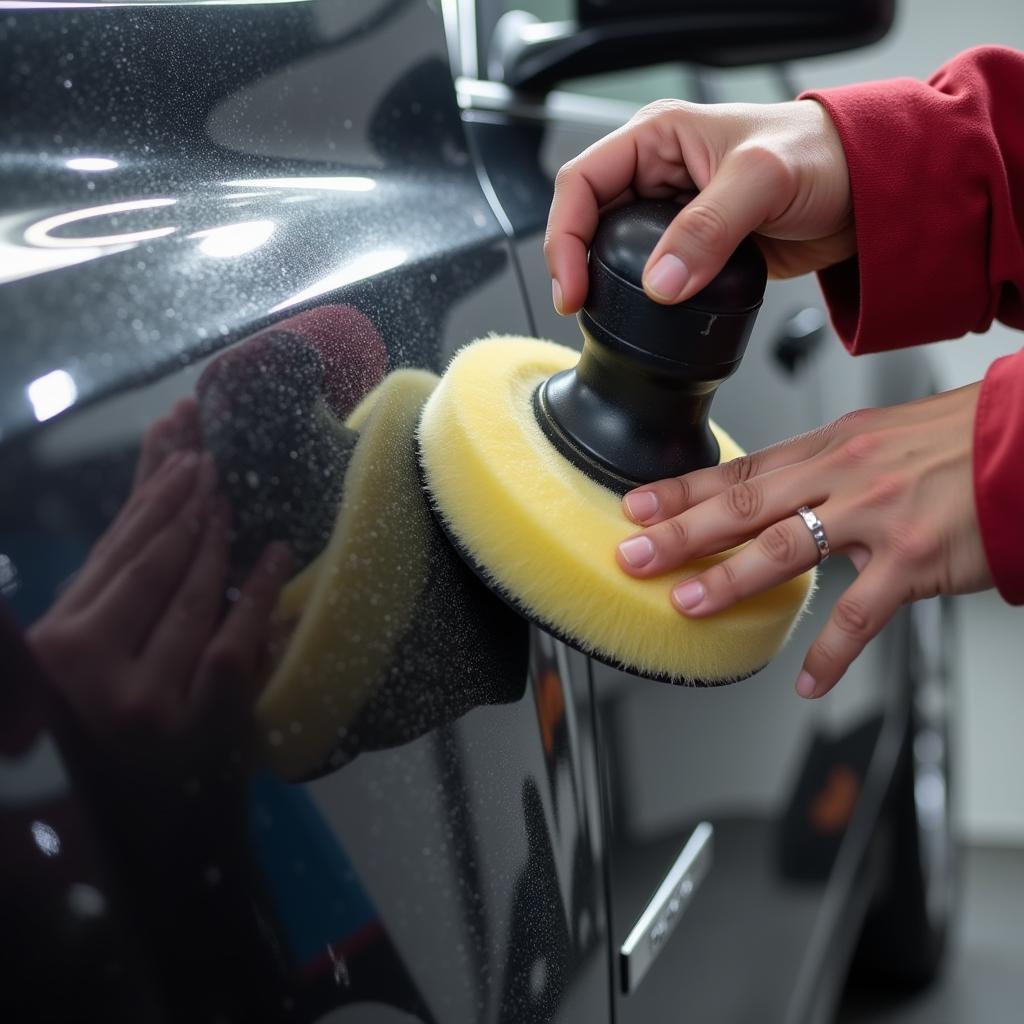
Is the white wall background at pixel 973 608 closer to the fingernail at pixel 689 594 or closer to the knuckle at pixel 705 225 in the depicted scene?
the knuckle at pixel 705 225

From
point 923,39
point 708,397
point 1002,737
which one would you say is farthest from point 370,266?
point 923,39

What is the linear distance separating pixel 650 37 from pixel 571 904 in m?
0.70

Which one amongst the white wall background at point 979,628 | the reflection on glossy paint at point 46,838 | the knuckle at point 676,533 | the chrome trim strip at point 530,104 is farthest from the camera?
the white wall background at point 979,628

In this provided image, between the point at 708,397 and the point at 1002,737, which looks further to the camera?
the point at 1002,737

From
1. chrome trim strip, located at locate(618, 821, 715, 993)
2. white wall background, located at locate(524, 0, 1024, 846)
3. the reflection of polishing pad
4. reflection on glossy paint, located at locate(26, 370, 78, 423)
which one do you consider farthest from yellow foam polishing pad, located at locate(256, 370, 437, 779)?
white wall background, located at locate(524, 0, 1024, 846)

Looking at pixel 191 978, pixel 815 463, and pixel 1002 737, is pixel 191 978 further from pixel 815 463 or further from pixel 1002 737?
pixel 1002 737

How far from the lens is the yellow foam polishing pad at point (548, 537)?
537mm

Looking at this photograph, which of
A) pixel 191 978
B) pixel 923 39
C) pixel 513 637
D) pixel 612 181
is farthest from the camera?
pixel 923 39

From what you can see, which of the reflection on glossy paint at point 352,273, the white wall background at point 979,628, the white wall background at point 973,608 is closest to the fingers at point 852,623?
the reflection on glossy paint at point 352,273

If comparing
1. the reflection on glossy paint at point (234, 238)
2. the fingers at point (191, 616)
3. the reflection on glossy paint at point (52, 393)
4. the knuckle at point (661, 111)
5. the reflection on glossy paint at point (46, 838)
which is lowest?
the reflection on glossy paint at point (46, 838)

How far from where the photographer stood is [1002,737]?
A: 2.83m

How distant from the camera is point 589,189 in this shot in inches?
27.2

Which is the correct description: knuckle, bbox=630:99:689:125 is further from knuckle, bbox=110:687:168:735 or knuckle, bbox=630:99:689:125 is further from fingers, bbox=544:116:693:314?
knuckle, bbox=110:687:168:735

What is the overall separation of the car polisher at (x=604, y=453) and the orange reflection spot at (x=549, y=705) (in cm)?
5
